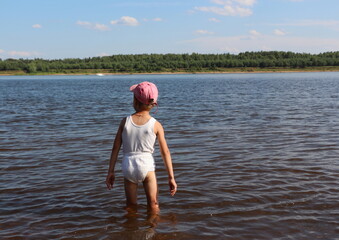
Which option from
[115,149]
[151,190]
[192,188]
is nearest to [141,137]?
[115,149]

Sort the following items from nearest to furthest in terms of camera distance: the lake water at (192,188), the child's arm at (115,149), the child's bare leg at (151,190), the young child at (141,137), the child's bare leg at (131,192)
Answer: the young child at (141,137), the child's arm at (115,149), the child's bare leg at (151,190), the child's bare leg at (131,192), the lake water at (192,188)

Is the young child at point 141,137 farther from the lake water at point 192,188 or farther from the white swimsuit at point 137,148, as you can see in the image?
the lake water at point 192,188

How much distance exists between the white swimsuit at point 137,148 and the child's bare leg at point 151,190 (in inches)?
3.8

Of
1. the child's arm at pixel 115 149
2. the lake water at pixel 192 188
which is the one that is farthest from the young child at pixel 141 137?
the lake water at pixel 192 188

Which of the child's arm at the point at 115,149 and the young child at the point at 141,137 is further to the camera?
the child's arm at the point at 115,149

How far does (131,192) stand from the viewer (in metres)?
6.03

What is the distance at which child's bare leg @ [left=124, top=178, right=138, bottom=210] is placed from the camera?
19.4ft

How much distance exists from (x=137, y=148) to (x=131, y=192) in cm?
84

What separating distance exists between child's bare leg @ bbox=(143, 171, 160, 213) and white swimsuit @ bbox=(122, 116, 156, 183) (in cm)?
10

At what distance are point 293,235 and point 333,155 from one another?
5.86m

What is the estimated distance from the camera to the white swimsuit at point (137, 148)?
5547mm

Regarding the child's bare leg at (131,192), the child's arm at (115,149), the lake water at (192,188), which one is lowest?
the lake water at (192,188)

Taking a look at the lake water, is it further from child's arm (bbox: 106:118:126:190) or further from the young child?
the young child

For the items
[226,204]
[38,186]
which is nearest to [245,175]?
[226,204]
